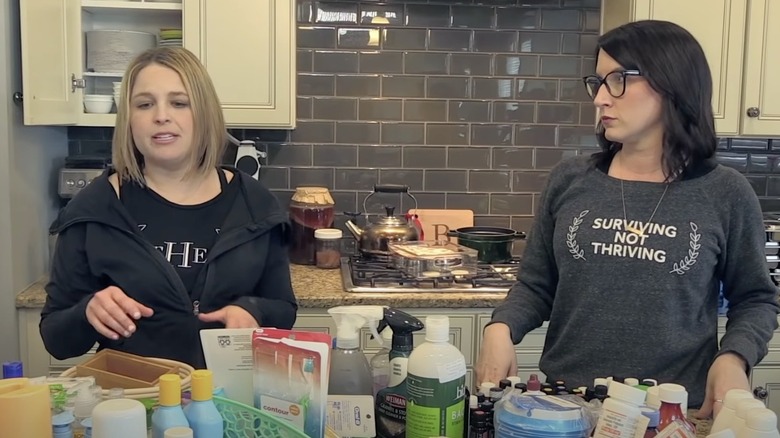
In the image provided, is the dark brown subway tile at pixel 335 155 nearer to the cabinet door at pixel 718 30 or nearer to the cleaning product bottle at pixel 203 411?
the cabinet door at pixel 718 30

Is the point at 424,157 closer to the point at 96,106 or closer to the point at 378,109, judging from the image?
the point at 378,109

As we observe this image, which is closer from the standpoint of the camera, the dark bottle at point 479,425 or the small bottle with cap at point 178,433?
the small bottle with cap at point 178,433

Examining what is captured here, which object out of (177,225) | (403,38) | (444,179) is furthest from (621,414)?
(403,38)

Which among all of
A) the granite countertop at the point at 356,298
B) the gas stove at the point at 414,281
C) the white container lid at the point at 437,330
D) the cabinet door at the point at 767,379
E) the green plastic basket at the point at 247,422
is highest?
the white container lid at the point at 437,330

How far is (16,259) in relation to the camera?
2414mm

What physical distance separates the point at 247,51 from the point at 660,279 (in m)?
1.75

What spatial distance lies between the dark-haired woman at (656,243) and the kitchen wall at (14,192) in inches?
65.1

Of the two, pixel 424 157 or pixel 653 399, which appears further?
pixel 424 157

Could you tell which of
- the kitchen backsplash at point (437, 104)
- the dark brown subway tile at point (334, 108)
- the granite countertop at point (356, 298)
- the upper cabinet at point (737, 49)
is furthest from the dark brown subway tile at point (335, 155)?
the upper cabinet at point (737, 49)

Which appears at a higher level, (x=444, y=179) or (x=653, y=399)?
(x=444, y=179)

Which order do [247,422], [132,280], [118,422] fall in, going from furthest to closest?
[132,280]
[247,422]
[118,422]

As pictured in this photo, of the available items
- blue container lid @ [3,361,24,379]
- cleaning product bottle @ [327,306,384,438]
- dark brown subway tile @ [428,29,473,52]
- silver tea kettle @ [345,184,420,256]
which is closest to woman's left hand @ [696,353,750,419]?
cleaning product bottle @ [327,306,384,438]

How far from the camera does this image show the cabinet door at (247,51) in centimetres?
265

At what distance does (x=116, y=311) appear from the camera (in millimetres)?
1305
